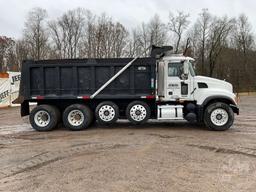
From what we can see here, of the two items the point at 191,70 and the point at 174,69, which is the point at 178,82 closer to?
the point at 174,69

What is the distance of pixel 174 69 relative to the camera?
1276 cm

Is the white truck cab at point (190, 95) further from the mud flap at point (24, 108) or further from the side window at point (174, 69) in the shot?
the mud flap at point (24, 108)

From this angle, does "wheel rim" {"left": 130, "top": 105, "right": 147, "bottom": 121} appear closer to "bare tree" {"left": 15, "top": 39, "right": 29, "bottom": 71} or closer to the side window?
the side window

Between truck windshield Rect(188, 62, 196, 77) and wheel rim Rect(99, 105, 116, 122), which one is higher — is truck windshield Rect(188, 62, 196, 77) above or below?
above

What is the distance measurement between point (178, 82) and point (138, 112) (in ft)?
5.89

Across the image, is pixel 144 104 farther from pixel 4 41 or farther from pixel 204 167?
pixel 4 41

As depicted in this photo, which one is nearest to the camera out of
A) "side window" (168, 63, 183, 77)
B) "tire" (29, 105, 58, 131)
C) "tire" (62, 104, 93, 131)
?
"side window" (168, 63, 183, 77)

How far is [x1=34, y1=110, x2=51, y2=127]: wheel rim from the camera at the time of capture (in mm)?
13047

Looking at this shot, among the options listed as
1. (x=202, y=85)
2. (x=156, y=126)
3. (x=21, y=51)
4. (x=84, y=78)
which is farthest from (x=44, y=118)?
(x=21, y=51)

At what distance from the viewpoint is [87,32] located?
193 ft

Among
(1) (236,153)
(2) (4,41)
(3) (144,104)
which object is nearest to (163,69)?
(3) (144,104)

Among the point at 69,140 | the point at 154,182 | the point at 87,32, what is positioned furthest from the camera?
the point at 87,32

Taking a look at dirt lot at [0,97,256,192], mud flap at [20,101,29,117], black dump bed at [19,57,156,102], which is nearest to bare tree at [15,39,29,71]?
mud flap at [20,101,29,117]

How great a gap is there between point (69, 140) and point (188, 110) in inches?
176
